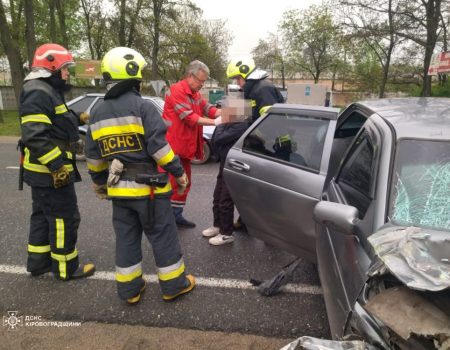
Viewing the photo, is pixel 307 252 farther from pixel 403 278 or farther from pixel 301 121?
pixel 403 278

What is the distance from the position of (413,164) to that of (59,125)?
243 cm

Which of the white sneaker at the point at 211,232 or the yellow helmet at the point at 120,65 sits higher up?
the yellow helmet at the point at 120,65

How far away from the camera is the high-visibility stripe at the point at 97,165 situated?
2664 mm

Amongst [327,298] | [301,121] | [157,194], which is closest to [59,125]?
[157,194]

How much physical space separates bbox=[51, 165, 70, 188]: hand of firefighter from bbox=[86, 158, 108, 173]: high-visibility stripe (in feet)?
0.60

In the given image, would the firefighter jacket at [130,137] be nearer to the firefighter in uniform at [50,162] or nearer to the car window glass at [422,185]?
the firefighter in uniform at [50,162]

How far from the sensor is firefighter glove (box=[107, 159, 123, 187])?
8.09 ft

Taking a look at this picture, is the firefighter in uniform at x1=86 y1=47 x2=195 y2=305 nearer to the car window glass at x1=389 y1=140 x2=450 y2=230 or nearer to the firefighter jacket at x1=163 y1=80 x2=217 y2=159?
the firefighter jacket at x1=163 y1=80 x2=217 y2=159

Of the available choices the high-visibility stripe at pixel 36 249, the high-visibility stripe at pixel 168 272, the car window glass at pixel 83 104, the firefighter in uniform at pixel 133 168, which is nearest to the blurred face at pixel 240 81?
the firefighter in uniform at pixel 133 168

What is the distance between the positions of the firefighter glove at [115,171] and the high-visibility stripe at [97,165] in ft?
0.74

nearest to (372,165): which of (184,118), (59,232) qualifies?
(184,118)

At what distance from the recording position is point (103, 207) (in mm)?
4910

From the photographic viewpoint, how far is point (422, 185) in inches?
70.1

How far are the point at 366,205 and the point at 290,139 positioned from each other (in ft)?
3.62
